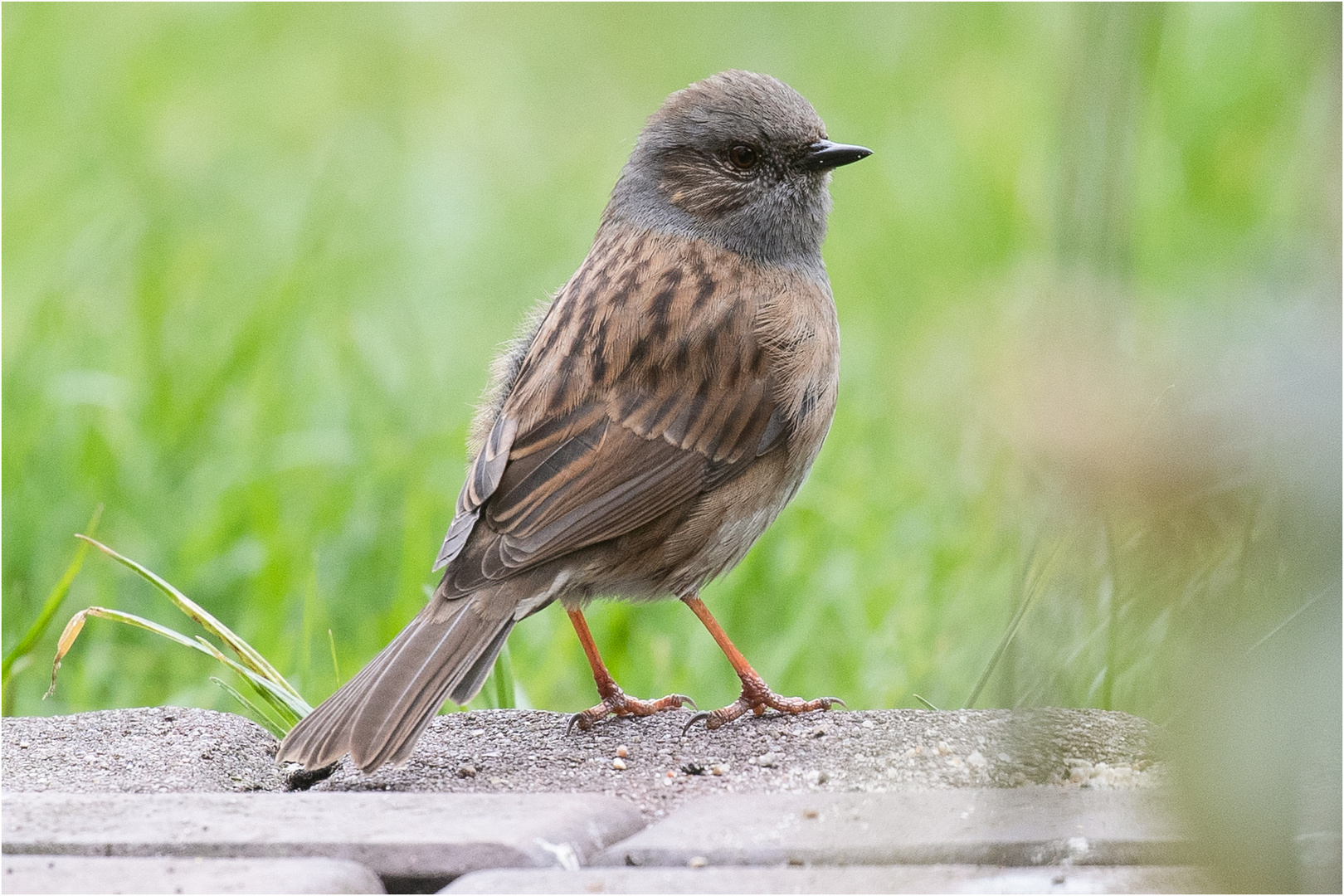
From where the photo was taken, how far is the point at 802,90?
365 inches

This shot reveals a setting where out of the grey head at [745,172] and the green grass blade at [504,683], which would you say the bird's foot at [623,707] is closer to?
the green grass blade at [504,683]

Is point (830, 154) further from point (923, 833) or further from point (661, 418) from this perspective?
point (923, 833)

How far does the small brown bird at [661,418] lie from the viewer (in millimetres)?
3549

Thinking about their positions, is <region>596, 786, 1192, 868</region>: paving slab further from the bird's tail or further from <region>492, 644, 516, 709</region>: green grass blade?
<region>492, 644, 516, 709</region>: green grass blade

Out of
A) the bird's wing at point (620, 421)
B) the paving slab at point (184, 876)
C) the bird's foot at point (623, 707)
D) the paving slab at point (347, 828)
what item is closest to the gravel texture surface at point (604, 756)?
the bird's foot at point (623, 707)

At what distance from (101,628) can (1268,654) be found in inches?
174

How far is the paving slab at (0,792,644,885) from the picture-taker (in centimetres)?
224

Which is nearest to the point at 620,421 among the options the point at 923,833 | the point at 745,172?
the point at 745,172

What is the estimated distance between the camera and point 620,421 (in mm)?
3762

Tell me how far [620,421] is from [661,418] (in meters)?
0.11

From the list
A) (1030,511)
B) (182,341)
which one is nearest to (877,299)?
(182,341)

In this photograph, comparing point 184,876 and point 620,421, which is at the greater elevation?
point 620,421

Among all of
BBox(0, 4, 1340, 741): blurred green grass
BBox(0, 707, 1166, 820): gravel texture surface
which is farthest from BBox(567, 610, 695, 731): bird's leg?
BBox(0, 4, 1340, 741): blurred green grass

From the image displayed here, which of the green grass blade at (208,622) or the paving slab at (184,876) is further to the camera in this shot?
the green grass blade at (208,622)
